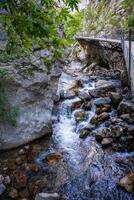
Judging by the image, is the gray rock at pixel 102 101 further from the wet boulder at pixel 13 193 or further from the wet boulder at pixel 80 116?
the wet boulder at pixel 13 193

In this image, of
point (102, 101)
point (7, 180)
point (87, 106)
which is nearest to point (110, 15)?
point (102, 101)

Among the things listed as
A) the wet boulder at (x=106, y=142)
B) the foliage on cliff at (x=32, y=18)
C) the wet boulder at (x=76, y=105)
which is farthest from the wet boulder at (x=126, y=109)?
the foliage on cliff at (x=32, y=18)

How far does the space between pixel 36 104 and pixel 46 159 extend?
168cm

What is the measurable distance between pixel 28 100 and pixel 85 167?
94.7 inches

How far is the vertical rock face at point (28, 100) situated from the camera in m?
6.33

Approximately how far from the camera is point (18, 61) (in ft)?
22.3

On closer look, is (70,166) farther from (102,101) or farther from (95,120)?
(102,101)

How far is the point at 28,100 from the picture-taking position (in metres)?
6.79

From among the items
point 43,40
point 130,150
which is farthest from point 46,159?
point 43,40

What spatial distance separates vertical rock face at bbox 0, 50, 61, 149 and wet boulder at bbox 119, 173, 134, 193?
2.67 meters

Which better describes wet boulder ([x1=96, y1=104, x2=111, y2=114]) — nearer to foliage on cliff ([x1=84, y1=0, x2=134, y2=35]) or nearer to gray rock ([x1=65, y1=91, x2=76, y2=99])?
gray rock ([x1=65, y1=91, x2=76, y2=99])

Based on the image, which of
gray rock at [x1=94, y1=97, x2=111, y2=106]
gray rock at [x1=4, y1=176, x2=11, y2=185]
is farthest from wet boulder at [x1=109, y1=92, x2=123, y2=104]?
gray rock at [x1=4, y1=176, x2=11, y2=185]

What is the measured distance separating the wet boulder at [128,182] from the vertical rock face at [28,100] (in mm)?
2670

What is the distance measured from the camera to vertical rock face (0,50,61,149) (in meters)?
6.33
